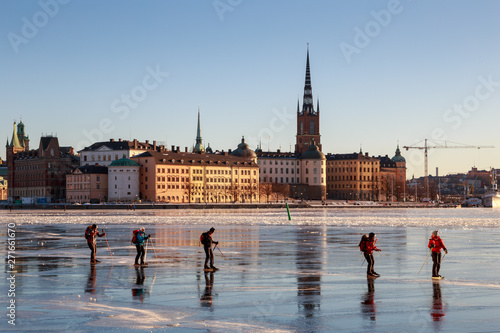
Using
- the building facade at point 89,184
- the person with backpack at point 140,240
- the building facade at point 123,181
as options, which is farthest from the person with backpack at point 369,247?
the building facade at point 89,184

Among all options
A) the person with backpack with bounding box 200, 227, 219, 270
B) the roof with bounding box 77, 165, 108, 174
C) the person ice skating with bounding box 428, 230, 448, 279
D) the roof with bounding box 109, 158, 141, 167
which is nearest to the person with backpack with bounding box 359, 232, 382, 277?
the person ice skating with bounding box 428, 230, 448, 279

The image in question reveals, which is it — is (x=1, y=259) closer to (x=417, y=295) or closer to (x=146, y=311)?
(x=146, y=311)

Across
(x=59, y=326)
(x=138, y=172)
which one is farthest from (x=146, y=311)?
(x=138, y=172)

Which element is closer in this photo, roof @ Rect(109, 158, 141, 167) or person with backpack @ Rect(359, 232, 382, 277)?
person with backpack @ Rect(359, 232, 382, 277)

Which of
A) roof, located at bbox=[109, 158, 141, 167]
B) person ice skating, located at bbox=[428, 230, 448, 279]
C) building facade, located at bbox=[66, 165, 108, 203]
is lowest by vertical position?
person ice skating, located at bbox=[428, 230, 448, 279]

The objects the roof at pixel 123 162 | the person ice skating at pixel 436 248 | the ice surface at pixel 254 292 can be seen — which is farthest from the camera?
the roof at pixel 123 162

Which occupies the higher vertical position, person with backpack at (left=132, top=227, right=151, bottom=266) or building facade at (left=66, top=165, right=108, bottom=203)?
building facade at (left=66, top=165, right=108, bottom=203)

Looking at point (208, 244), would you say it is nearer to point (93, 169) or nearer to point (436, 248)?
point (436, 248)

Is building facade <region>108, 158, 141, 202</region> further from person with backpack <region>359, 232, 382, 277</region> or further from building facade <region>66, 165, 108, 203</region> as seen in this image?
person with backpack <region>359, 232, 382, 277</region>

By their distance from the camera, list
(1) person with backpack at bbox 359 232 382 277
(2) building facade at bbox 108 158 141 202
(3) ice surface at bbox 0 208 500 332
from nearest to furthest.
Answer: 1. (3) ice surface at bbox 0 208 500 332
2. (1) person with backpack at bbox 359 232 382 277
3. (2) building facade at bbox 108 158 141 202

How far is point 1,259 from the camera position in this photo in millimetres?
28953

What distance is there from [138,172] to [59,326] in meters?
181

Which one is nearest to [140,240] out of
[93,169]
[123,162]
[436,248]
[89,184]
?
[436,248]

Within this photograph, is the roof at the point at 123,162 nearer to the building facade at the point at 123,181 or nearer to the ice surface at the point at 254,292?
the building facade at the point at 123,181
